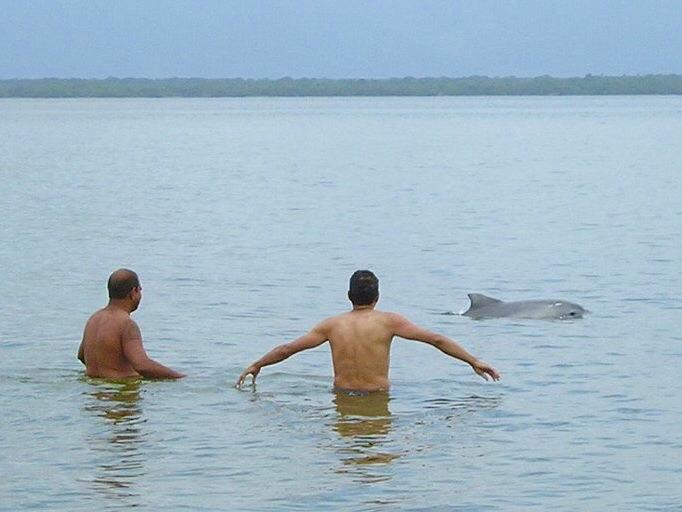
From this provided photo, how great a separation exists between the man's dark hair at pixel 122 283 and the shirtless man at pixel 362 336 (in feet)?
4.49

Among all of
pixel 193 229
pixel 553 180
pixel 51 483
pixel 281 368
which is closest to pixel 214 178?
pixel 553 180

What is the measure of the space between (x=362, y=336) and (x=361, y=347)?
0.16 m

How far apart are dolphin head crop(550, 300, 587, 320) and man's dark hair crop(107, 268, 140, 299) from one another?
26.4 ft

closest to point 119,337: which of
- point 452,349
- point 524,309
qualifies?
point 452,349

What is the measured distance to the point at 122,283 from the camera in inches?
611

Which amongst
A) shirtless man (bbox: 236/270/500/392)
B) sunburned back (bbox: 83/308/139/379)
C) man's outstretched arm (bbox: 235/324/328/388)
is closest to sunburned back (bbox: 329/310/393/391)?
shirtless man (bbox: 236/270/500/392)

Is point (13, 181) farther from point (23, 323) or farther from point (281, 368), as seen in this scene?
A: point (281, 368)

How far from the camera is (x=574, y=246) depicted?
113ft

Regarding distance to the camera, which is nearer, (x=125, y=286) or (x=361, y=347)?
(x=361, y=347)

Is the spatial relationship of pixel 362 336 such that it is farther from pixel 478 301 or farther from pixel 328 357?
pixel 478 301

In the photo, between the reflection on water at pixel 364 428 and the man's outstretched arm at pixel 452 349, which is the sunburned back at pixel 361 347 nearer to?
the reflection on water at pixel 364 428

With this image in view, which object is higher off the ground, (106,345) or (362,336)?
(362,336)

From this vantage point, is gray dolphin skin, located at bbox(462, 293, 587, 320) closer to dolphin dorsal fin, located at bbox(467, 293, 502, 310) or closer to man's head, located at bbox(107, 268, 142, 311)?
dolphin dorsal fin, located at bbox(467, 293, 502, 310)

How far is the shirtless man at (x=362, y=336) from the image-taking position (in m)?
14.9
